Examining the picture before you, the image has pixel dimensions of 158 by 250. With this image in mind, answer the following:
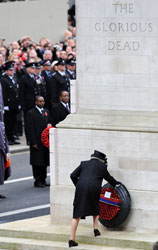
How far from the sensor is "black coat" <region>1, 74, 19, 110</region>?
25844mm

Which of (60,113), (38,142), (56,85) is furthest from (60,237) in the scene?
(56,85)

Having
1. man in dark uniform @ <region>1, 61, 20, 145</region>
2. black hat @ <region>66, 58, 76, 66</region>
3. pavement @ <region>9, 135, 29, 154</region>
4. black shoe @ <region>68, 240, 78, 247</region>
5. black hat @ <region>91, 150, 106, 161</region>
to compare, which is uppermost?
black hat @ <region>91, 150, 106, 161</region>

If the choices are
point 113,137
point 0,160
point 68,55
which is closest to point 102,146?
point 113,137

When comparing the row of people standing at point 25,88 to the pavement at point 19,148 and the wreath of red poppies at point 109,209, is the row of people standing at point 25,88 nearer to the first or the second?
the pavement at point 19,148

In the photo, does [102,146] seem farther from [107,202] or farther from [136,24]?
[136,24]

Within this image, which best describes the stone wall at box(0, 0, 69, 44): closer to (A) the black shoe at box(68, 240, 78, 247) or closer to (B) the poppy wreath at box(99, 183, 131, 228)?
(B) the poppy wreath at box(99, 183, 131, 228)

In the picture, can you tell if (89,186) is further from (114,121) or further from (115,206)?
(114,121)

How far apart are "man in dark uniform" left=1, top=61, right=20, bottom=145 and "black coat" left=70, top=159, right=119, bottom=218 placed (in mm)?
11584

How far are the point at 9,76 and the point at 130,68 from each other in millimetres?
11465

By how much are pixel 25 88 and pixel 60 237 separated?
11.7 m

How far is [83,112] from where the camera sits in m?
15.3

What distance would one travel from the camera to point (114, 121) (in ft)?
49.0

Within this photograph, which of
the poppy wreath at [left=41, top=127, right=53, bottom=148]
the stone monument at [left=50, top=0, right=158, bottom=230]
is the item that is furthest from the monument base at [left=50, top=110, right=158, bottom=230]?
the poppy wreath at [left=41, top=127, right=53, bottom=148]

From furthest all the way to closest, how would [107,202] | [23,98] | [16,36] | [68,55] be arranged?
1. [16,36]
2. [68,55]
3. [23,98]
4. [107,202]
